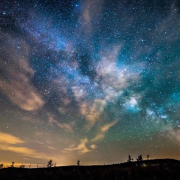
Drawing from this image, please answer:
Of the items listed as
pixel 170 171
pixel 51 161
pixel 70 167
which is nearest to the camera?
pixel 170 171

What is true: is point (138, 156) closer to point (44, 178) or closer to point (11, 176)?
point (44, 178)

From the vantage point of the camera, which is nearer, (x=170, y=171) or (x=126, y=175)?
(x=170, y=171)

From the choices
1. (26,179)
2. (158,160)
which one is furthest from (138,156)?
(26,179)

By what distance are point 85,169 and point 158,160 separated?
604 cm

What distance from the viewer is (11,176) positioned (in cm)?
1273

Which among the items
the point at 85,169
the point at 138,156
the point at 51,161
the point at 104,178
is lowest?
the point at 104,178

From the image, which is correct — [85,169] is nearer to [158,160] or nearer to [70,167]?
[70,167]

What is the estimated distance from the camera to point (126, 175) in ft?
31.0

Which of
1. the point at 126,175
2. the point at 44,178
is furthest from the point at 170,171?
the point at 44,178

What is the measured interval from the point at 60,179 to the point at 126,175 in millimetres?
4700

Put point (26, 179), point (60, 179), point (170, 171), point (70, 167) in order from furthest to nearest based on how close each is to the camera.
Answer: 1. point (70, 167)
2. point (26, 179)
3. point (60, 179)
4. point (170, 171)

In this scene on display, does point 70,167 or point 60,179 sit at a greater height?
point 70,167

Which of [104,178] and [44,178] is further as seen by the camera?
[44,178]

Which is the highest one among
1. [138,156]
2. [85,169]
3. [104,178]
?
[138,156]
